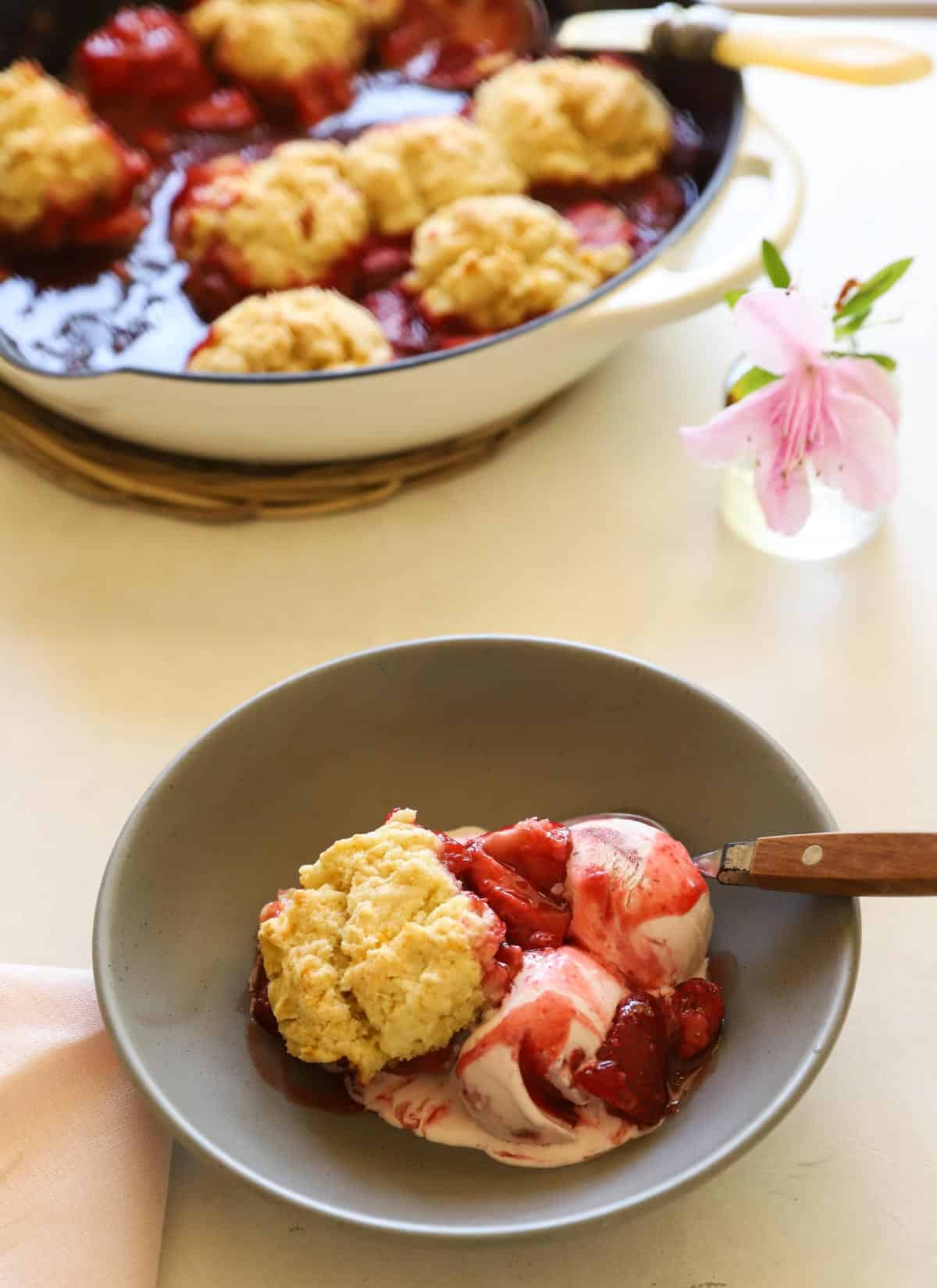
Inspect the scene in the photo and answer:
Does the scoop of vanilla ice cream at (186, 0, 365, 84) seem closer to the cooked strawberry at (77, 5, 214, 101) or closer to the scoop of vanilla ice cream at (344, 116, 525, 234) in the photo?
the cooked strawberry at (77, 5, 214, 101)

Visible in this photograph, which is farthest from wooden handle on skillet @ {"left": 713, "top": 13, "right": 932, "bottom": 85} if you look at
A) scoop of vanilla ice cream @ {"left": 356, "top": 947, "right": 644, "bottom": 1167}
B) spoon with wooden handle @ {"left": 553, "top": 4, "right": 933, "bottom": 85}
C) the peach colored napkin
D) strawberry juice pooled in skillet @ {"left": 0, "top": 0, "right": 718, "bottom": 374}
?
the peach colored napkin

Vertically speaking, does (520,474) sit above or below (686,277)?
below

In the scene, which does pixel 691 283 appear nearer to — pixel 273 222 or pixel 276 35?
pixel 273 222

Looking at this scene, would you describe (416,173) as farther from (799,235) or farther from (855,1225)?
(855,1225)

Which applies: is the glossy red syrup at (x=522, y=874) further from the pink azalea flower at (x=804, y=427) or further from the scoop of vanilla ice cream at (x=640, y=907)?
the pink azalea flower at (x=804, y=427)

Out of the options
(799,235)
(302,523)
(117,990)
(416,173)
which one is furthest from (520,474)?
(117,990)
